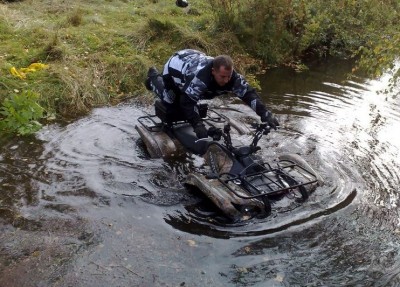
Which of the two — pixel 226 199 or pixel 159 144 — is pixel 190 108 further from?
pixel 226 199

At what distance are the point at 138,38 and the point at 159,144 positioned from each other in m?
5.81

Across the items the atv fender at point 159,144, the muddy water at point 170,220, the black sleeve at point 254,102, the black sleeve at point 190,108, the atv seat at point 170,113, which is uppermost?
the black sleeve at point 254,102

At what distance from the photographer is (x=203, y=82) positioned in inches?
233

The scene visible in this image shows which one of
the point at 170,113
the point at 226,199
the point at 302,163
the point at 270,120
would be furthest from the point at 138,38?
the point at 226,199

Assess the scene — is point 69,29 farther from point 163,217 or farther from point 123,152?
point 163,217

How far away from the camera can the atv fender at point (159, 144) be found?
22.7 feet

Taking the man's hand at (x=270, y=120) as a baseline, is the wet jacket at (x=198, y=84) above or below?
above

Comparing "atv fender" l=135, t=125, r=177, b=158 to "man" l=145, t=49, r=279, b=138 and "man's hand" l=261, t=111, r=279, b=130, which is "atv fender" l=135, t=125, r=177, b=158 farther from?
"man's hand" l=261, t=111, r=279, b=130

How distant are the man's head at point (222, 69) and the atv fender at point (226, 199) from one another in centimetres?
136

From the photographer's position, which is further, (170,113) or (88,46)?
(88,46)

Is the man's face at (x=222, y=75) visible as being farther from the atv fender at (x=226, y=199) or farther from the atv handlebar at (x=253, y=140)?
the atv fender at (x=226, y=199)

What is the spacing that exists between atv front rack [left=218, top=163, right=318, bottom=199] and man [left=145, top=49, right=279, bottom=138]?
0.66 meters

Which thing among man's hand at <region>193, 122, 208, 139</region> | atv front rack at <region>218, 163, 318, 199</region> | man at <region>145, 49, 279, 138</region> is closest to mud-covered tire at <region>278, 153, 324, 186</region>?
atv front rack at <region>218, 163, 318, 199</region>

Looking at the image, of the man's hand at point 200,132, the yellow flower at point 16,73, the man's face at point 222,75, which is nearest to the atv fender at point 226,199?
the man's hand at point 200,132
